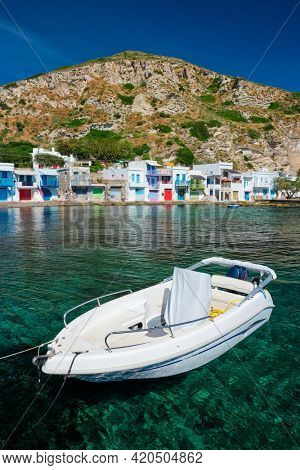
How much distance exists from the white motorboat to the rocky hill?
83.8 meters

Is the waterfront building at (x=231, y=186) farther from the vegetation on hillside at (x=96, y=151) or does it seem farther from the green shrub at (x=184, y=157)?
the vegetation on hillside at (x=96, y=151)

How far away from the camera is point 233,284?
10758 mm

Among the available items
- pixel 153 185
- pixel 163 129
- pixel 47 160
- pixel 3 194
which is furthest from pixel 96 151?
pixel 163 129

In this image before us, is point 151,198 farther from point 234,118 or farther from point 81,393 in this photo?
point 81,393

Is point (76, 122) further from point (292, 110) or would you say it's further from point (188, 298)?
point (188, 298)

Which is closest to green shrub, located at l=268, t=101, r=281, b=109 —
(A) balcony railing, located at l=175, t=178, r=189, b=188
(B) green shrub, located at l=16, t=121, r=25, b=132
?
(A) balcony railing, located at l=175, t=178, r=189, b=188

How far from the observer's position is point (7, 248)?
22.6 m

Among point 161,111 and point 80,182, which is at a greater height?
point 161,111

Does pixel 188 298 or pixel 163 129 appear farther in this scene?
pixel 163 129

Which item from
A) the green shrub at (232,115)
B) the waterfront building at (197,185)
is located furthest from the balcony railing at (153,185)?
the green shrub at (232,115)

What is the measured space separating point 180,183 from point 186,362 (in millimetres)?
71201

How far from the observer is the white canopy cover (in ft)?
25.5

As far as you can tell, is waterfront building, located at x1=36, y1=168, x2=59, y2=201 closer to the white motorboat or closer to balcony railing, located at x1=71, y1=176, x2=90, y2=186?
balcony railing, located at x1=71, y1=176, x2=90, y2=186

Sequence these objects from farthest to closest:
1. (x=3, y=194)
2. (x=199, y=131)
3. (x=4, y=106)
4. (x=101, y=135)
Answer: (x=4, y=106), (x=199, y=131), (x=101, y=135), (x=3, y=194)
